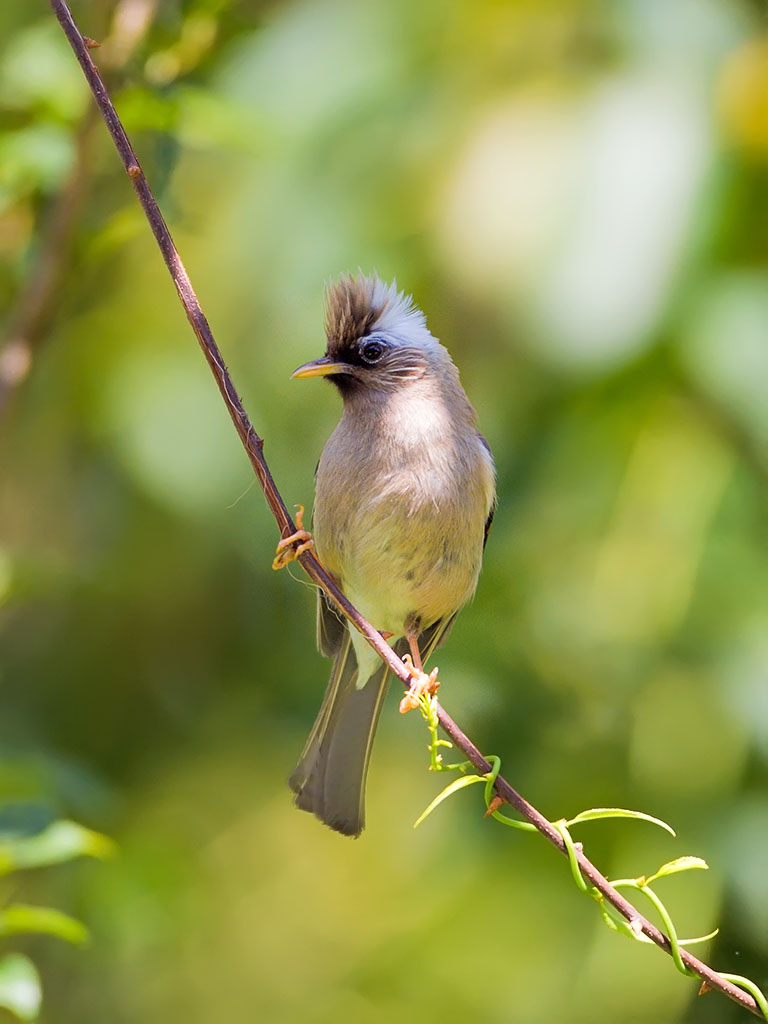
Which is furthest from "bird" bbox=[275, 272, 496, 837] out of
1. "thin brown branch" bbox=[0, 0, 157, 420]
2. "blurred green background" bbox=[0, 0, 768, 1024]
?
"thin brown branch" bbox=[0, 0, 157, 420]

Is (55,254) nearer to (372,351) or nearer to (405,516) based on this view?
(372,351)

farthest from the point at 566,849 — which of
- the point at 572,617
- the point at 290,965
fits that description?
the point at 290,965

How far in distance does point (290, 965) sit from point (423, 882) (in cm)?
184

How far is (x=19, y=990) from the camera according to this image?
9.42 ft

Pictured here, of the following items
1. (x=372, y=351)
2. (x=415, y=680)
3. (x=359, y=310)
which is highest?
(x=359, y=310)

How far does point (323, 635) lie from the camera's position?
403cm

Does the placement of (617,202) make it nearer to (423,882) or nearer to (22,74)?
(22,74)

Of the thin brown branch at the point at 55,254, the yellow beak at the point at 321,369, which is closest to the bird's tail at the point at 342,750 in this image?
the yellow beak at the point at 321,369

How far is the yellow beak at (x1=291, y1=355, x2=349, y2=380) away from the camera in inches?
136

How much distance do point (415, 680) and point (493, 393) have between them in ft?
7.34

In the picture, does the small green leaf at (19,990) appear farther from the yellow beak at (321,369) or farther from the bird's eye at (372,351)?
the bird's eye at (372,351)

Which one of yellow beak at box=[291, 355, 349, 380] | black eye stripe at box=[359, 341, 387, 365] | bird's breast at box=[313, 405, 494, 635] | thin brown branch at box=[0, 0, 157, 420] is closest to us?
yellow beak at box=[291, 355, 349, 380]

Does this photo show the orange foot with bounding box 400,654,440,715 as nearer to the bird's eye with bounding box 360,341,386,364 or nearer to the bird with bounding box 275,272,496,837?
the bird with bounding box 275,272,496,837

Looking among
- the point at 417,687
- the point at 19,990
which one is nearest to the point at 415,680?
the point at 417,687
